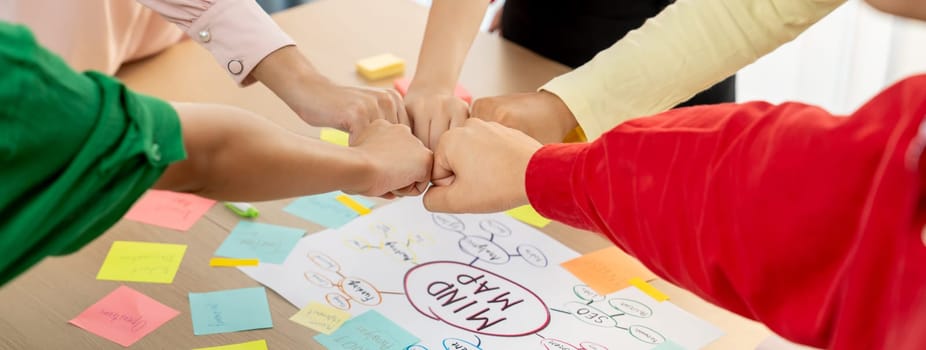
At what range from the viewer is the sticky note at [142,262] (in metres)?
0.96

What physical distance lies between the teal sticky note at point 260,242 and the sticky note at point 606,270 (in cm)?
29

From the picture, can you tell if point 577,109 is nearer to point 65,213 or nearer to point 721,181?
point 721,181

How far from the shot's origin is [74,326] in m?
0.90

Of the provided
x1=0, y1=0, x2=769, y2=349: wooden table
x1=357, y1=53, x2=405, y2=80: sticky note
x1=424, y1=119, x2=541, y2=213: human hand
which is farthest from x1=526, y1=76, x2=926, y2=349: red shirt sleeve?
x1=357, y1=53, x2=405, y2=80: sticky note

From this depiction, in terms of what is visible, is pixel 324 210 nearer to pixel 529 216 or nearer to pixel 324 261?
pixel 324 261

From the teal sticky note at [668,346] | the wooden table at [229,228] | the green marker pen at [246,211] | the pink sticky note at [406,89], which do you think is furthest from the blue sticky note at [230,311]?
the pink sticky note at [406,89]

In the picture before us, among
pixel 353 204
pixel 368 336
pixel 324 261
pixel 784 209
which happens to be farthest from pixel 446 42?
pixel 784 209

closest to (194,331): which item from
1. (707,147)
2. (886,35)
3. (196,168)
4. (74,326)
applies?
(74,326)

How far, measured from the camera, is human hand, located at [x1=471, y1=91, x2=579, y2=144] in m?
1.12

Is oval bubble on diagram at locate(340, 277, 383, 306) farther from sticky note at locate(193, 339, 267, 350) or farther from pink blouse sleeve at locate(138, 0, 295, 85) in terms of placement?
pink blouse sleeve at locate(138, 0, 295, 85)

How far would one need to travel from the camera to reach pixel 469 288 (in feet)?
3.16

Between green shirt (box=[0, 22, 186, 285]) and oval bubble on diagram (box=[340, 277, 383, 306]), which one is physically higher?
green shirt (box=[0, 22, 186, 285])

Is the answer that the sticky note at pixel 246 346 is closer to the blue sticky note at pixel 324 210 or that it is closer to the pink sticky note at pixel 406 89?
the blue sticky note at pixel 324 210

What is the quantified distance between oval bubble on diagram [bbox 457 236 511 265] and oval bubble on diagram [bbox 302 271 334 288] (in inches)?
5.9
